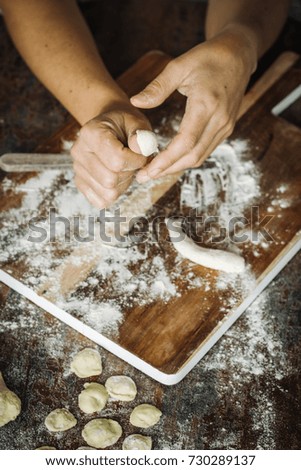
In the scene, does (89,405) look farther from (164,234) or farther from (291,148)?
(291,148)

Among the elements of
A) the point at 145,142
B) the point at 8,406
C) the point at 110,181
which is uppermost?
the point at 145,142

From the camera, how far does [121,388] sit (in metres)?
1.09

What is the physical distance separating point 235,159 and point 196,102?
31cm

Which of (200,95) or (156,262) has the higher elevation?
(200,95)

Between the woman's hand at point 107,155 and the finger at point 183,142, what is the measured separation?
25 millimetres

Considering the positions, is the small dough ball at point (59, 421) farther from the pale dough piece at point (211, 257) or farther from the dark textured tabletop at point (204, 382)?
the pale dough piece at point (211, 257)

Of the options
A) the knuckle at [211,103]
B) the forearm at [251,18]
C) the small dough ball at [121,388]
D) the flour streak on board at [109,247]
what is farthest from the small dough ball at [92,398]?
the forearm at [251,18]

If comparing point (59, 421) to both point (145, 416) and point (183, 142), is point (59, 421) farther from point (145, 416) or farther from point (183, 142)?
point (183, 142)

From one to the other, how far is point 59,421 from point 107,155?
0.52 metres

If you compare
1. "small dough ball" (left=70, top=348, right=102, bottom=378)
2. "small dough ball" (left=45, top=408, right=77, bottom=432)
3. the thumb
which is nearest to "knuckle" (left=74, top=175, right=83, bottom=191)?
the thumb

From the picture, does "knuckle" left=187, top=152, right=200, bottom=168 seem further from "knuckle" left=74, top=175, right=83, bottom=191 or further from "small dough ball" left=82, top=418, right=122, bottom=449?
"small dough ball" left=82, top=418, right=122, bottom=449

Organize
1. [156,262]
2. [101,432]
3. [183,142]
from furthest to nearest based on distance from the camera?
[156,262], [183,142], [101,432]

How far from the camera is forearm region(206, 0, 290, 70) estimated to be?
1433 mm

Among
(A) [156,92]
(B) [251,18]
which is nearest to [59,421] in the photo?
(A) [156,92]
